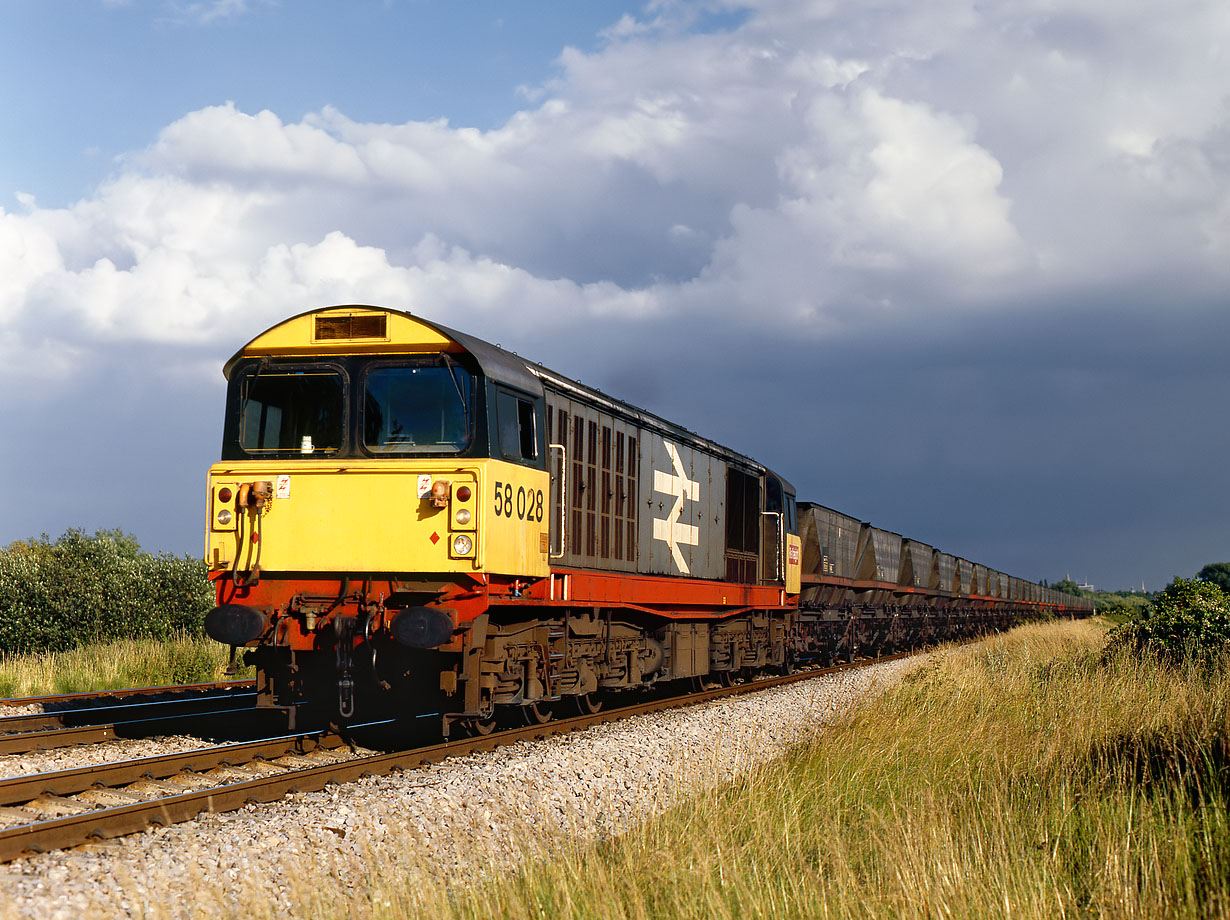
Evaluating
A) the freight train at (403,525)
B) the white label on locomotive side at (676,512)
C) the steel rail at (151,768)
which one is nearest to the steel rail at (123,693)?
the freight train at (403,525)

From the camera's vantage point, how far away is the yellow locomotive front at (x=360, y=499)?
10.5 m

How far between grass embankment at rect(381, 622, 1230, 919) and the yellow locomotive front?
332cm

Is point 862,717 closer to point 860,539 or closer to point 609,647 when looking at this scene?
point 609,647

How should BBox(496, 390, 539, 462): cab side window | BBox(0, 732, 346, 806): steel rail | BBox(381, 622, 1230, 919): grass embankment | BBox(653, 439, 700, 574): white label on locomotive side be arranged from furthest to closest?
BBox(653, 439, 700, 574): white label on locomotive side < BBox(496, 390, 539, 462): cab side window < BBox(0, 732, 346, 806): steel rail < BBox(381, 622, 1230, 919): grass embankment

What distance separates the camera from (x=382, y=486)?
10.7 meters

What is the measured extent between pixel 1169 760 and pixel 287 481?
7760mm

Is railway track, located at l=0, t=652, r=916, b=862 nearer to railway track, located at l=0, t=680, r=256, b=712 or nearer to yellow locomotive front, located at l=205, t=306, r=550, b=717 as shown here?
yellow locomotive front, located at l=205, t=306, r=550, b=717

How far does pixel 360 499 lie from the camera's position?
10.8 metres

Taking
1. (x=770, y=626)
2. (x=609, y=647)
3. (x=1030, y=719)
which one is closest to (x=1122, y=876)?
(x=1030, y=719)

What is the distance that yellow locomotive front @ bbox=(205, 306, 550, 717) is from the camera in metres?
10.5

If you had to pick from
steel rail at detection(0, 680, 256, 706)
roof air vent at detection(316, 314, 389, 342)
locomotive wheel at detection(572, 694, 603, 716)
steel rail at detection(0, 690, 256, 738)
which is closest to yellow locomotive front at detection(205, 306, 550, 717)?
roof air vent at detection(316, 314, 389, 342)

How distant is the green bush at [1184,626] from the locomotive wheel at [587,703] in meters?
8.74

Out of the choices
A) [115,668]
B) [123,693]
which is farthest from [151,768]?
[115,668]

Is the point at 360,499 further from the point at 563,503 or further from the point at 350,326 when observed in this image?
the point at 563,503
